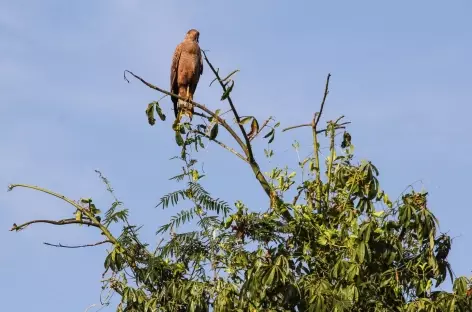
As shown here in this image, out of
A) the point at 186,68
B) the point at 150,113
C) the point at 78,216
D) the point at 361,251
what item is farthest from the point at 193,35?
the point at 361,251

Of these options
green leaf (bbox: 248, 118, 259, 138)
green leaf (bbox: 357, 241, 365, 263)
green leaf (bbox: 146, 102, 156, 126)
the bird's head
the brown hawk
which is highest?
the bird's head

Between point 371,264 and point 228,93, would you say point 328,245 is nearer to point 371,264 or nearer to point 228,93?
point 371,264

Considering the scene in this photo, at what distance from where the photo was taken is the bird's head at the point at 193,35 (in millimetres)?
10516

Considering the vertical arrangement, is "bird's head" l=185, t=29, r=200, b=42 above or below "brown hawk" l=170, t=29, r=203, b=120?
above

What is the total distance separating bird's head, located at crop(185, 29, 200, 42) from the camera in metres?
10.5

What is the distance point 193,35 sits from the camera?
10.5m

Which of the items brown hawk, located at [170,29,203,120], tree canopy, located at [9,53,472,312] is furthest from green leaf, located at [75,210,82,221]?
brown hawk, located at [170,29,203,120]

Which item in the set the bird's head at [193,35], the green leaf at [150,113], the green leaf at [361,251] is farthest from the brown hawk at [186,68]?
the green leaf at [361,251]

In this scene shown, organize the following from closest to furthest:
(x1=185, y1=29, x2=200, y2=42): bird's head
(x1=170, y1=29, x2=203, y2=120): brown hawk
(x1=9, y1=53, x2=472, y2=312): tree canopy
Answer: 1. (x1=9, y1=53, x2=472, y2=312): tree canopy
2. (x1=170, y1=29, x2=203, y2=120): brown hawk
3. (x1=185, y1=29, x2=200, y2=42): bird's head

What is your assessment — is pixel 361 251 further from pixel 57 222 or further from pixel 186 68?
pixel 186 68

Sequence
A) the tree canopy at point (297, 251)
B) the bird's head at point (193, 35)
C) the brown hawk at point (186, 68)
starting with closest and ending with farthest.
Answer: the tree canopy at point (297, 251) < the brown hawk at point (186, 68) < the bird's head at point (193, 35)

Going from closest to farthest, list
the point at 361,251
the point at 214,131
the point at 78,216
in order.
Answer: the point at 361,251
the point at 78,216
the point at 214,131

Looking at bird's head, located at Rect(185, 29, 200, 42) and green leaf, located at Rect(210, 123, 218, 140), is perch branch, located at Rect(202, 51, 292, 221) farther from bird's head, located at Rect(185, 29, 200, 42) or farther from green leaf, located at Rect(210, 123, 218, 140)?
bird's head, located at Rect(185, 29, 200, 42)

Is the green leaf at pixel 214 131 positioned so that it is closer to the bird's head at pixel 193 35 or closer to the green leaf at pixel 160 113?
the green leaf at pixel 160 113
